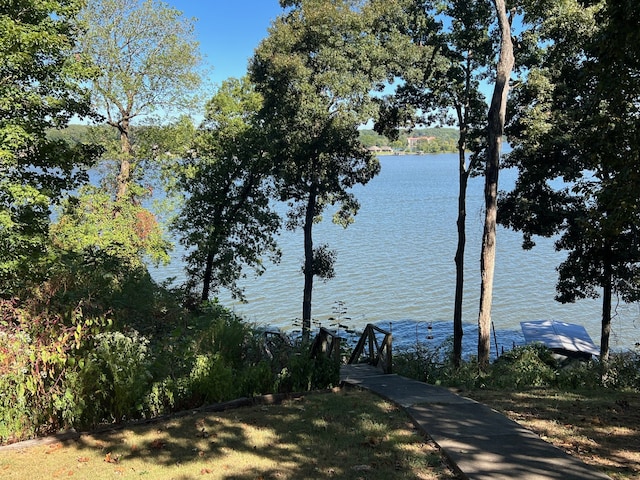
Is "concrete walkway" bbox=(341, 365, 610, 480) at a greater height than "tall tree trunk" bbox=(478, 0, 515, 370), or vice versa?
"tall tree trunk" bbox=(478, 0, 515, 370)

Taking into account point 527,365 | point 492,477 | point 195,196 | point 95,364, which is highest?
point 195,196

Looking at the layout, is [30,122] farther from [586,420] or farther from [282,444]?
[586,420]

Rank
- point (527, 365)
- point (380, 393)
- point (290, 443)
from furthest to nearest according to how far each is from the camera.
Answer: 1. point (527, 365)
2. point (380, 393)
3. point (290, 443)

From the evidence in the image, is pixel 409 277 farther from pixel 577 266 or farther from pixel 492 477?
pixel 492 477

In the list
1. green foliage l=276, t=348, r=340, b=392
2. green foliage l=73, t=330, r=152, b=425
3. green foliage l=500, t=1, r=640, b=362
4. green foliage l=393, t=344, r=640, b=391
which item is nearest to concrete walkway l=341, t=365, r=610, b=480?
green foliage l=276, t=348, r=340, b=392

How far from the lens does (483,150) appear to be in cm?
2028

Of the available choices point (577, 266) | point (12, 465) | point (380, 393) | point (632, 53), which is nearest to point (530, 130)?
point (577, 266)

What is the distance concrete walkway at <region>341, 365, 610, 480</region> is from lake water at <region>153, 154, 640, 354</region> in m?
14.1

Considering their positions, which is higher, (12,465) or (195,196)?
(195,196)

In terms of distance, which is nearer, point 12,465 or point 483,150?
point 12,465

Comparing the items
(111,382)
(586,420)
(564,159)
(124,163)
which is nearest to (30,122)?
(111,382)

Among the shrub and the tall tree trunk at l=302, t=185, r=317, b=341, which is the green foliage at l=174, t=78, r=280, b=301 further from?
the shrub

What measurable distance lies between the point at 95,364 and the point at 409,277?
2871 cm

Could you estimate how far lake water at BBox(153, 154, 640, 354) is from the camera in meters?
26.2
